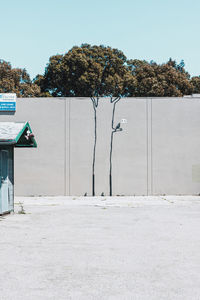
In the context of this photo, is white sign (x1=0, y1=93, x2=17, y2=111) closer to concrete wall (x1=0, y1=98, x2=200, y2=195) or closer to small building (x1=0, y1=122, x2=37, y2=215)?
concrete wall (x1=0, y1=98, x2=200, y2=195)

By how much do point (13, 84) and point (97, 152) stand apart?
989 inches

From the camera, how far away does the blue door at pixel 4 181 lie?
1343cm

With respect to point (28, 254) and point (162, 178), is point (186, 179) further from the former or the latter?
point (28, 254)

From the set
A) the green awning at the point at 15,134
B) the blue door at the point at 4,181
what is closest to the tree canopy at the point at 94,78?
the green awning at the point at 15,134

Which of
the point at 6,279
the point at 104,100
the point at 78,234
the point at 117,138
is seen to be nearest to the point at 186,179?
the point at 117,138

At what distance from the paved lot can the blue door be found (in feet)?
1.41

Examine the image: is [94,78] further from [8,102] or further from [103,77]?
[8,102]

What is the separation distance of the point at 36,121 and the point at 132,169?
18.8 feet

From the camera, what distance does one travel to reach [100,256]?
297 inches

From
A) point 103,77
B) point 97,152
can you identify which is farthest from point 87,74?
point 97,152

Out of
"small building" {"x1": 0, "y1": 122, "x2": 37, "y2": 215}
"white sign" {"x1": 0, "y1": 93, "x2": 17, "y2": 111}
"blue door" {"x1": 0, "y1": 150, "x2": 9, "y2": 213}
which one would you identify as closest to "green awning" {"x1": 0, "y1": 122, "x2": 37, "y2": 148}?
"small building" {"x1": 0, "y1": 122, "x2": 37, "y2": 215}

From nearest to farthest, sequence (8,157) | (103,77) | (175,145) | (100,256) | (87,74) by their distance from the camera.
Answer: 1. (100,256)
2. (8,157)
3. (175,145)
4. (87,74)
5. (103,77)

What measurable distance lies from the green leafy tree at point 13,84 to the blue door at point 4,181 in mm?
29813

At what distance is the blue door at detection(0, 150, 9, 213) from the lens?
13.4 m
